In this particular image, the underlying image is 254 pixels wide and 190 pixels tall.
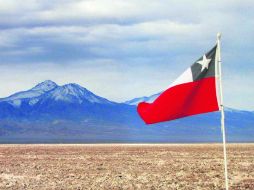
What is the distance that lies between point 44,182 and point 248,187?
828 cm

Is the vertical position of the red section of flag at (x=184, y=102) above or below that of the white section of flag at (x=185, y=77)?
below

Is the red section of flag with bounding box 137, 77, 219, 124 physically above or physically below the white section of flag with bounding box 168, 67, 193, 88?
below

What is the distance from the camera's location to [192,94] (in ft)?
41.4

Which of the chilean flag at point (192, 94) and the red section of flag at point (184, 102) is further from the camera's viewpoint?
the red section of flag at point (184, 102)

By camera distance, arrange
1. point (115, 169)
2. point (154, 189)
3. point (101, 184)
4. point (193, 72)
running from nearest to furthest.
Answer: point (193, 72)
point (154, 189)
point (101, 184)
point (115, 169)

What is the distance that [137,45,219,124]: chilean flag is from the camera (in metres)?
12.4

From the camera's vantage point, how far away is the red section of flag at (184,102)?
12.6 metres

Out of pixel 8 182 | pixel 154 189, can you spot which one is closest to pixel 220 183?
pixel 154 189

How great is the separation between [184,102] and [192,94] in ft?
0.86

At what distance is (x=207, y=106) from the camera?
12.6 metres

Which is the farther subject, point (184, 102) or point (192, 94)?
point (184, 102)

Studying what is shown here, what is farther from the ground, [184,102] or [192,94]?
[192,94]

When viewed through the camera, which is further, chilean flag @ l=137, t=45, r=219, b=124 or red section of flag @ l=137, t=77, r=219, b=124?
red section of flag @ l=137, t=77, r=219, b=124

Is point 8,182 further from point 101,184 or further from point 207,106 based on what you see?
point 207,106
